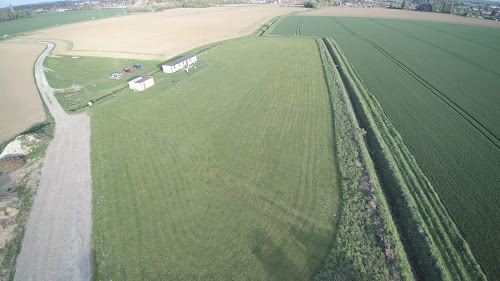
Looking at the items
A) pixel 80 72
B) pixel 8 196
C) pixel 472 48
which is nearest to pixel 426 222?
pixel 8 196

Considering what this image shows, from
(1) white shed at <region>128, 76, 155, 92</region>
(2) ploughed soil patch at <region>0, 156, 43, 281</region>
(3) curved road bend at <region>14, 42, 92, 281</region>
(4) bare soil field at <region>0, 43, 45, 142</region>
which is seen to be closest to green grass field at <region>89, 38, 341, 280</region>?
(3) curved road bend at <region>14, 42, 92, 281</region>

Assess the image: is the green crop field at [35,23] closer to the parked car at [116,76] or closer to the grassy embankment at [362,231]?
the parked car at [116,76]

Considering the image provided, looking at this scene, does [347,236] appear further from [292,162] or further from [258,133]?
[258,133]

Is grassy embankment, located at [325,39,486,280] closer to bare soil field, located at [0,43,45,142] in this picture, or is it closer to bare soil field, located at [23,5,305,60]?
bare soil field, located at [0,43,45,142]

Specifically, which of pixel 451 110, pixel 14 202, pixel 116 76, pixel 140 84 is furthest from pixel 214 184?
pixel 116 76

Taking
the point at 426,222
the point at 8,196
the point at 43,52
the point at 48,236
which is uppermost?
the point at 43,52

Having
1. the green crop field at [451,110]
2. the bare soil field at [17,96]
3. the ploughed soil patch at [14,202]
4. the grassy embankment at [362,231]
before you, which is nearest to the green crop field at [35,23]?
the bare soil field at [17,96]
